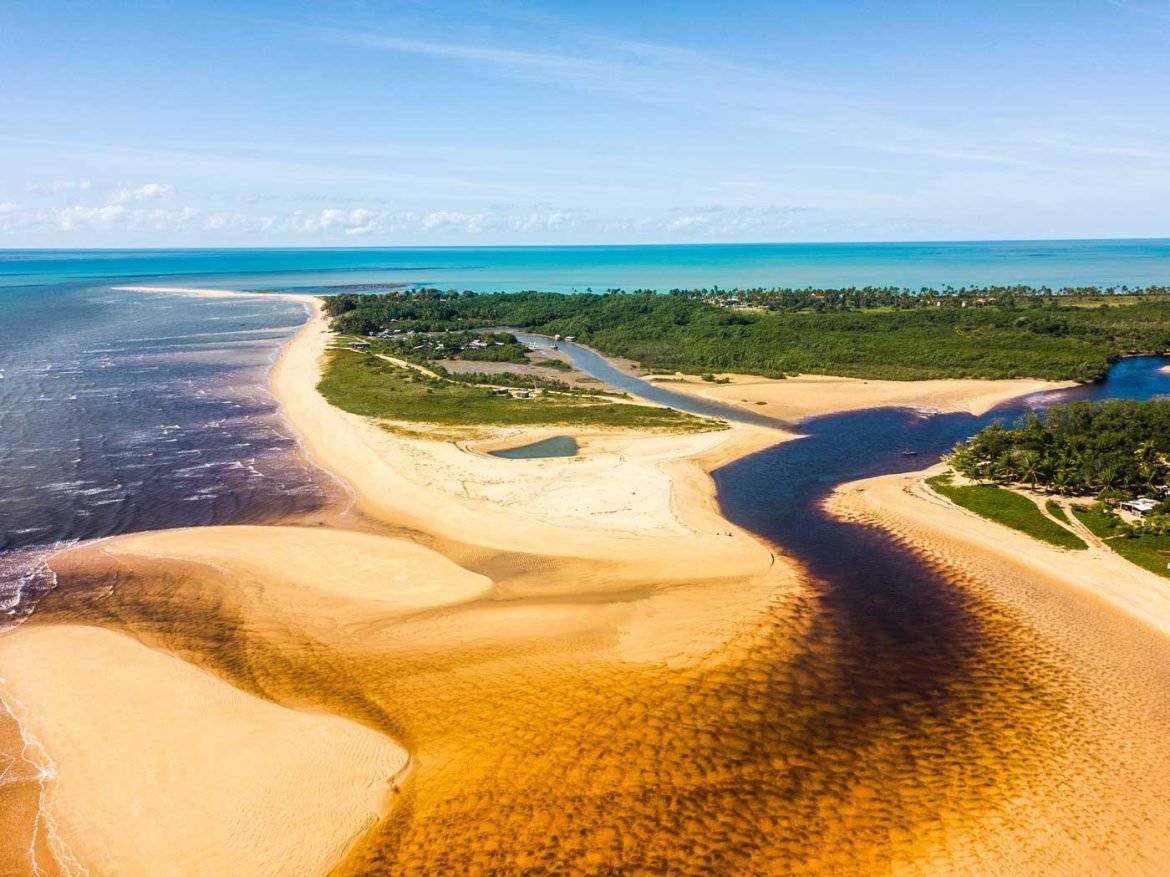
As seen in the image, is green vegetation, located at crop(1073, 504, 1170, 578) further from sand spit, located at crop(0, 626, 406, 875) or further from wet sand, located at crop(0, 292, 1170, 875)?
sand spit, located at crop(0, 626, 406, 875)

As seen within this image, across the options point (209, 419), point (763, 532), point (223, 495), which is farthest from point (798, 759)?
point (209, 419)

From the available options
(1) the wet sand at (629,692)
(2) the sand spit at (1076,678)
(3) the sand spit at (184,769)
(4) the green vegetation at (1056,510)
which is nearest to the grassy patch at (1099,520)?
(4) the green vegetation at (1056,510)

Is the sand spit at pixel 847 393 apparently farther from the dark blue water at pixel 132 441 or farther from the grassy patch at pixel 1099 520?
the dark blue water at pixel 132 441

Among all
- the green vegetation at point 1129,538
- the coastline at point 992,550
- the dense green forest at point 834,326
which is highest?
the dense green forest at point 834,326

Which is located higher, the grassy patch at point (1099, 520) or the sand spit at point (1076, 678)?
the grassy patch at point (1099, 520)

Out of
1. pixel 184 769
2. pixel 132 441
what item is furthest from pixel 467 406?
pixel 184 769

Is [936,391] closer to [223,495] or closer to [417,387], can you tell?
[417,387]

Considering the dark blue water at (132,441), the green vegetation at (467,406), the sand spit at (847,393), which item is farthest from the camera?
the sand spit at (847,393)
